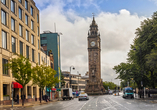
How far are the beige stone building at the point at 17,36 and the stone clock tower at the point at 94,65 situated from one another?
6896cm

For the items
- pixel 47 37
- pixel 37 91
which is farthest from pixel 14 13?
pixel 47 37

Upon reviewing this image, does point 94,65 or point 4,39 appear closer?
point 4,39

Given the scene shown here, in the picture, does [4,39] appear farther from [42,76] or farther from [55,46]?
[55,46]

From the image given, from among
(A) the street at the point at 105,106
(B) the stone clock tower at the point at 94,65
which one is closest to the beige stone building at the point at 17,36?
(A) the street at the point at 105,106

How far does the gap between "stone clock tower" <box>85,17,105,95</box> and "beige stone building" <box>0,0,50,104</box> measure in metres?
69.0

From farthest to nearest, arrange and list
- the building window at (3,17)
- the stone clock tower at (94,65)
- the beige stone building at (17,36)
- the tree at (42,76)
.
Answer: the stone clock tower at (94,65), the tree at (42,76), the building window at (3,17), the beige stone building at (17,36)

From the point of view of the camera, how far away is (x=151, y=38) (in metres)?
43.0

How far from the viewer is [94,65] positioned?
434 feet

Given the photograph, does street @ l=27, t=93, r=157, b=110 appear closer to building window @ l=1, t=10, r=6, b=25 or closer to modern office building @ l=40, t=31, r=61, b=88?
building window @ l=1, t=10, r=6, b=25

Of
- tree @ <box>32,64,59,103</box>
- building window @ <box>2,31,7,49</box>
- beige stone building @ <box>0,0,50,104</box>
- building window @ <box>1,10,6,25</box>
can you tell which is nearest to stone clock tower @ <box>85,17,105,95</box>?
beige stone building @ <box>0,0,50,104</box>

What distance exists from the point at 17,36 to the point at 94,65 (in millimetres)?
91582

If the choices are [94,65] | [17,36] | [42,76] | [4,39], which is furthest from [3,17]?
[94,65]

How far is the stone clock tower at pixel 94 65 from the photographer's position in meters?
128

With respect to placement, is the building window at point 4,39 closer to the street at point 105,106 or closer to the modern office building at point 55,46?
the street at point 105,106
